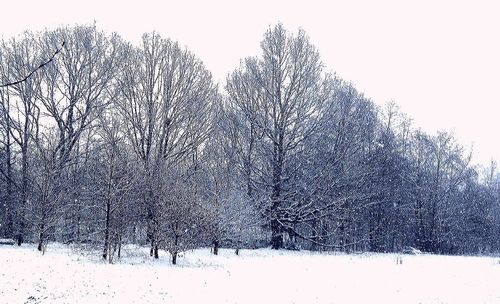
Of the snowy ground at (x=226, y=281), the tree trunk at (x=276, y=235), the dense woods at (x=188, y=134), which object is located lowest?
the snowy ground at (x=226, y=281)

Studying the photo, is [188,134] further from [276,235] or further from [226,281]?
[226,281]

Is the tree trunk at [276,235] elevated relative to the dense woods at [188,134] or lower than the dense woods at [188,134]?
lower

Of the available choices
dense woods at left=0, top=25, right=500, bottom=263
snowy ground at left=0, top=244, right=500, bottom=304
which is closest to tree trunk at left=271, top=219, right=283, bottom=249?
dense woods at left=0, top=25, right=500, bottom=263

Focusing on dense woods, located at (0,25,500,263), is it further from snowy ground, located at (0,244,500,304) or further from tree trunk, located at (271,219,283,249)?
snowy ground, located at (0,244,500,304)

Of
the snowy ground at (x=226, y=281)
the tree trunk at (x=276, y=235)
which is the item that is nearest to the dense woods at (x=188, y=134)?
the tree trunk at (x=276, y=235)

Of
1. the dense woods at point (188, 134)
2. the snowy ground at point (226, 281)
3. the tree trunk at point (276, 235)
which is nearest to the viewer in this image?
the snowy ground at point (226, 281)

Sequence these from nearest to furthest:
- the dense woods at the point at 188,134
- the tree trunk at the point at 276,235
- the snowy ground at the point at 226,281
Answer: the snowy ground at the point at 226,281, the dense woods at the point at 188,134, the tree trunk at the point at 276,235

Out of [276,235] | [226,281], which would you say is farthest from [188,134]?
[226,281]

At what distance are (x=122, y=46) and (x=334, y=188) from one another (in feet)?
59.5

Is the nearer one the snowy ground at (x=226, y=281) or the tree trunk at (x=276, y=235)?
the snowy ground at (x=226, y=281)

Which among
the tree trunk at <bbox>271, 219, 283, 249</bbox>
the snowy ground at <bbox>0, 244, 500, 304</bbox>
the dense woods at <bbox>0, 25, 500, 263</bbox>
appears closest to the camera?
the snowy ground at <bbox>0, 244, 500, 304</bbox>

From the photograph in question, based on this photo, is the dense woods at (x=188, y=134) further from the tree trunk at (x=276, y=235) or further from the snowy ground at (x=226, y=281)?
the snowy ground at (x=226, y=281)

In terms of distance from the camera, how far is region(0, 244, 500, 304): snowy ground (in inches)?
480

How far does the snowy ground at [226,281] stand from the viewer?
480 inches
